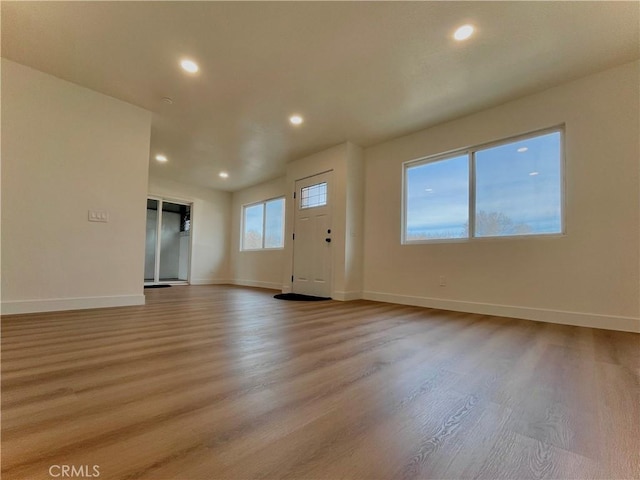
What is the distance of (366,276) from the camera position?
4.51 metres

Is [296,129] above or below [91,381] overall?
above

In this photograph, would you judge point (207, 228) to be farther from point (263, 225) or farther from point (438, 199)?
point (438, 199)

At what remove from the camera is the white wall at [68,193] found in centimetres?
272

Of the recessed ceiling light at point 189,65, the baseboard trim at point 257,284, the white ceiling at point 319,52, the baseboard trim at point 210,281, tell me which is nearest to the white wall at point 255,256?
the baseboard trim at point 257,284

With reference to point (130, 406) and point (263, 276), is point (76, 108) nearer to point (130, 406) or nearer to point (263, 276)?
point (130, 406)

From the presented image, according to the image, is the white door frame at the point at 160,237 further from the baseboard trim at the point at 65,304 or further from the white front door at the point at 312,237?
the white front door at the point at 312,237

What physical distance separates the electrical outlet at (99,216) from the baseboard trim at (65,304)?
88 cm

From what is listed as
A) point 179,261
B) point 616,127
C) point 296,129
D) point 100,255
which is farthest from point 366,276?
point 179,261

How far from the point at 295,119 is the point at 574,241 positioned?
11.2 feet

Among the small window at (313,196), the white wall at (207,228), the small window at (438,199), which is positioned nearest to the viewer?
the small window at (438,199)

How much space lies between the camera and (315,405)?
1118mm

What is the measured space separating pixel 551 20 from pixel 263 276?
5908 mm

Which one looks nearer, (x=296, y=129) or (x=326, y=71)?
(x=326, y=71)

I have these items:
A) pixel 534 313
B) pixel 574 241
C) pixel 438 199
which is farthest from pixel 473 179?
pixel 534 313
